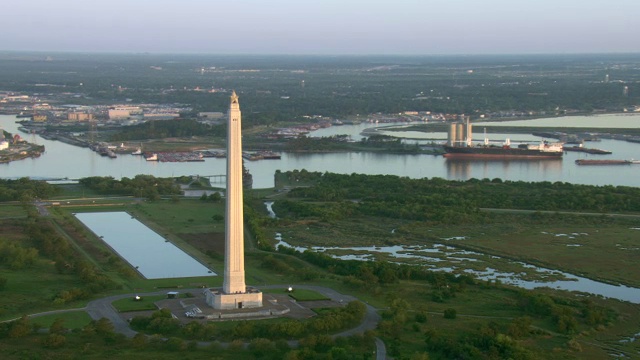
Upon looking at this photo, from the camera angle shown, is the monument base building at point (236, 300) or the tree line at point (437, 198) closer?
the monument base building at point (236, 300)

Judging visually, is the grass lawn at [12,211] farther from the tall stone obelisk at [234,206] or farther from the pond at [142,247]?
the tall stone obelisk at [234,206]

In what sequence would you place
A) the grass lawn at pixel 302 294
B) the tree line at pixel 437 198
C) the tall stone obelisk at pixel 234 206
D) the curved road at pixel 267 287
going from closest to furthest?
the curved road at pixel 267 287 → the tall stone obelisk at pixel 234 206 → the grass lawn at pixel 302 294 → the tree line at pixel 437 198

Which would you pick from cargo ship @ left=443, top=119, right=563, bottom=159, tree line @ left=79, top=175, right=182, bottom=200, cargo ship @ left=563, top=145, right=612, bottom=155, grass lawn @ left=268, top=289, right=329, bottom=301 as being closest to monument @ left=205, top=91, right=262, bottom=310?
grass lawn @ left=268, top=289, right=329, bottom=301

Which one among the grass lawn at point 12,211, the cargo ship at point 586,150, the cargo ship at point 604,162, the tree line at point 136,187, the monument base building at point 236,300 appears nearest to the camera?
the monument base building at point 236,300

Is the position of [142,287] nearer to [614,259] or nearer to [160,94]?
[614,259]

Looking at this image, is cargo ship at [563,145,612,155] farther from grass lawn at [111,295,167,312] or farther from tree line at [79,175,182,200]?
grass lawn at [111,295,167,312]

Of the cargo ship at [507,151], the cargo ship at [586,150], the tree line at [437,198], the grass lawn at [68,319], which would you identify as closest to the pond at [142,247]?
the grass lawn at [68,319]

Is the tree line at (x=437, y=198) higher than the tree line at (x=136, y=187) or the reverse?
the reverse

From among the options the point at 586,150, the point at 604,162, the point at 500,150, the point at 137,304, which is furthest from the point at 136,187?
the point at 586,150
